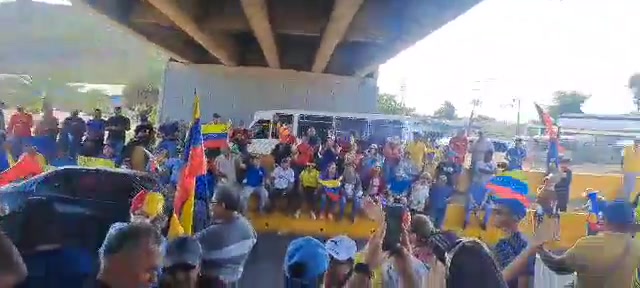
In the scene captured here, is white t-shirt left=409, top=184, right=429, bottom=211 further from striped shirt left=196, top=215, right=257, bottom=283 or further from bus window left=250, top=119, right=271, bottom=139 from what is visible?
striped shirt left=196, top=215, right=257, bottom=283

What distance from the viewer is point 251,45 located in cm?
1234

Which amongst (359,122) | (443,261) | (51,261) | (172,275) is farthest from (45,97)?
(443,261)

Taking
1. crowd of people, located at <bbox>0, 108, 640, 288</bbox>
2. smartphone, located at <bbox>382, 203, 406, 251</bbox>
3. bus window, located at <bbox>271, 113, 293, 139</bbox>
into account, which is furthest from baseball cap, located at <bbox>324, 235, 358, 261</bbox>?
bus window, located at <bbox>271, 113, 293, 139</bbox>

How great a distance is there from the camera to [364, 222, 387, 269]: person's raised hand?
3.83 meters

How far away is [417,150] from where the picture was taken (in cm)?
818

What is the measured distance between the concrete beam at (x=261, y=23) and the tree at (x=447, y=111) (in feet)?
7.01

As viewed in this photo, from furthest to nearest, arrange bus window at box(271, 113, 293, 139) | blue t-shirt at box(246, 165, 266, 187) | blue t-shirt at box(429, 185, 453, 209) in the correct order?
1. bus window at box(271, 113, 293, 139)
2. blue t-shirt at box(246, 165, 266, 187)
3. blue t-shirt at box(429, 185, 453, 209)

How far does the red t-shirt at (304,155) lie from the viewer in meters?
8.48

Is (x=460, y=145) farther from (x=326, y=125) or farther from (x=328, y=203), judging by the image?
(x=326, y=125)

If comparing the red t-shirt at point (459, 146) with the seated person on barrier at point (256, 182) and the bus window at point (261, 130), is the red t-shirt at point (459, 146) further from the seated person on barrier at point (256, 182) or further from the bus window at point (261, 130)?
the bus window at point (261, 130)

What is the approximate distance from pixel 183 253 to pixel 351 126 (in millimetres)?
5285

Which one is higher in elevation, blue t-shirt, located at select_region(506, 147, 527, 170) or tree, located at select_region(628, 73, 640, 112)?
tree, located at select_region(628, 73, 640, 112)

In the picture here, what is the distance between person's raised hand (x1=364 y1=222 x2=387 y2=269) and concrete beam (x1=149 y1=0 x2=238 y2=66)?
434 centimetres

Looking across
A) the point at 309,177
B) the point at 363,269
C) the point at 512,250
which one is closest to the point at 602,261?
the point at 512,250
